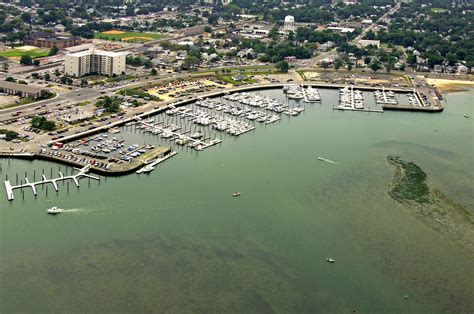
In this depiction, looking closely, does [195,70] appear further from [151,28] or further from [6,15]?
[6,15]

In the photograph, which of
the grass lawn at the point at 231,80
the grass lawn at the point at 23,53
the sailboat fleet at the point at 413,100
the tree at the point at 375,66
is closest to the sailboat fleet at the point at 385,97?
the sailboat fleet at the point at 413,100

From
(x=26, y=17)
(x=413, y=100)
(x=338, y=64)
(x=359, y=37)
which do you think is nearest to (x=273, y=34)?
(x=359, y=37)

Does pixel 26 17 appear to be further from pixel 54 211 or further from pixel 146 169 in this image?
pixel 54 211

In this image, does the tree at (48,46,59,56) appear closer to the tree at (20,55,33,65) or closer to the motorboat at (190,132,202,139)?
the tree at (20,55,33,65)

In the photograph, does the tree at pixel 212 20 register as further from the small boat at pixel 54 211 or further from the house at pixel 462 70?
the small boat at pixel 54 211

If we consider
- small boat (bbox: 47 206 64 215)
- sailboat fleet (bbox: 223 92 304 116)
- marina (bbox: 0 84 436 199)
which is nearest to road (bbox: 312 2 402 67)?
marina (bbox: 0 84 436 199)

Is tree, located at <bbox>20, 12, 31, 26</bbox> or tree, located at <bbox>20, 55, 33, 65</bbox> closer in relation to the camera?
tree, located at <bbox>20, 55, 33, 65</bbox>
